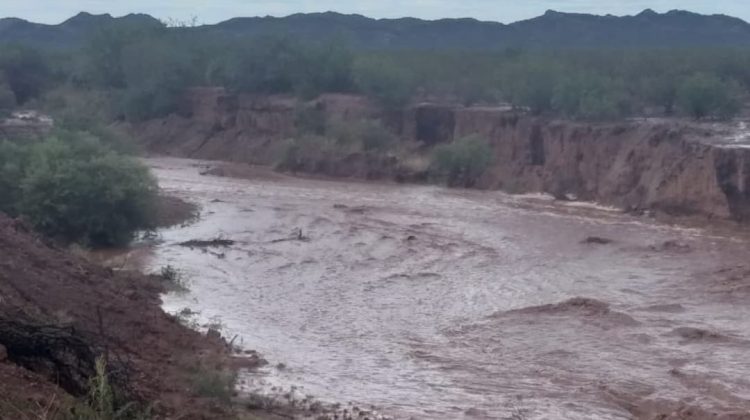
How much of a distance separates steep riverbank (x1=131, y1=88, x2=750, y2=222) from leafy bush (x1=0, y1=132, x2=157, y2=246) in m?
14.2

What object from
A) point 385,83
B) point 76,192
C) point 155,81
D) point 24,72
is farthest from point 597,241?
point 24,72

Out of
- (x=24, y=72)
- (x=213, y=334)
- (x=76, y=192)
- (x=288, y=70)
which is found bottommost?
(x=213, y=334)

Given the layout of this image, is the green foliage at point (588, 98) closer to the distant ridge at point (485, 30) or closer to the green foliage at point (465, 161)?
the green foliage at point (465, 161)

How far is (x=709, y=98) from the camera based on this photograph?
39375mm

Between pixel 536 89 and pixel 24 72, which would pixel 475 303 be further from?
pixel 24 72

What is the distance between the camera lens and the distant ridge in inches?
4909

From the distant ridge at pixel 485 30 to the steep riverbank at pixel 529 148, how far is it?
236 feet

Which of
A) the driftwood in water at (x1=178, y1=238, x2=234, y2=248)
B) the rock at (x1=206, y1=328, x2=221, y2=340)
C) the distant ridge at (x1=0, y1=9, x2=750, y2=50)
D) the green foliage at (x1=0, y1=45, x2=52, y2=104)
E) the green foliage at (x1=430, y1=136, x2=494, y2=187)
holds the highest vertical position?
the distant ridge at (x1=0, y1=9, x2=750, y2=50)

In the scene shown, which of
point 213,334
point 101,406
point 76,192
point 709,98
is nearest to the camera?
point 101,406

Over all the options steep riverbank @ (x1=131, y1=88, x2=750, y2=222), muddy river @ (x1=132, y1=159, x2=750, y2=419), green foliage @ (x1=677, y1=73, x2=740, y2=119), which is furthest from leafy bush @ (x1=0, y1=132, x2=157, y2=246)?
green foliage @ (x1=677, y1=73, x2=740, y2=119)

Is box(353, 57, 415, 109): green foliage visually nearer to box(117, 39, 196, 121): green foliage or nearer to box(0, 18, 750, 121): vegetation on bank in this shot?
box(0, 18, 750, 121): vegetation on bank

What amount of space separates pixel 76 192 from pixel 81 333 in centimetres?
1502

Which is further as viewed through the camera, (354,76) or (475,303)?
(354,76)

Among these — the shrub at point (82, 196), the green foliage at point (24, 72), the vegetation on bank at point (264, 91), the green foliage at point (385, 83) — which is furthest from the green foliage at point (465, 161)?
the green foliage at point (24, 72)
